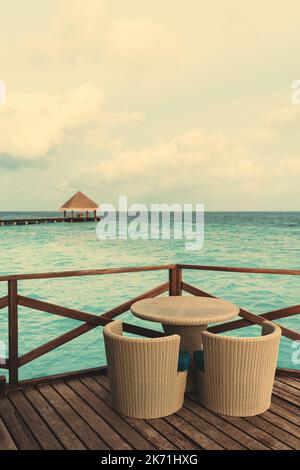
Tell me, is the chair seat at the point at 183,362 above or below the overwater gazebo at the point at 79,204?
below

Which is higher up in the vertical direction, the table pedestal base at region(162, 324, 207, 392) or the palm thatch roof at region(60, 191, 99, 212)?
the palm thatch roof at region(60, 191, 99, 212)

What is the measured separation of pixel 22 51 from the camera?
11227 millimetres

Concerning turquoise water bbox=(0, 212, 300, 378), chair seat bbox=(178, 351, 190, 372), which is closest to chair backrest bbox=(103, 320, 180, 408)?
chair seat bbox=(178, 351, 190, 372)

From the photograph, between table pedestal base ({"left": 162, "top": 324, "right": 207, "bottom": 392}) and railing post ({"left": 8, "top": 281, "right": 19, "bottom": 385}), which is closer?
table pedestal base ({"left": 162, "top": 324, "right": 207, "bottom": 392})

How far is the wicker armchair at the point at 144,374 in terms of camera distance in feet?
9.45

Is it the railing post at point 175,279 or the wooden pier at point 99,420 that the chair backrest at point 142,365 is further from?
the railing post at point 175,279

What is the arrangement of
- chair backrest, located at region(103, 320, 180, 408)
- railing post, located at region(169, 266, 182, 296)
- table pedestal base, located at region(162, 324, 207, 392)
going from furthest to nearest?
railing post, located at region(169, 266, 182, 296), table pedestal base, located at region(162, 324, 207, 392), chair backrest, located at region(103, 320, 180, 408)

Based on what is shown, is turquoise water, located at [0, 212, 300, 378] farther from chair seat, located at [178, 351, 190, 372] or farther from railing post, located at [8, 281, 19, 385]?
chair seat, located at [178, 351, 190, 372]

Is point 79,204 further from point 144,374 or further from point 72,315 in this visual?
point 144,374

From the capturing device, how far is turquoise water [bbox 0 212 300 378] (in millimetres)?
10023

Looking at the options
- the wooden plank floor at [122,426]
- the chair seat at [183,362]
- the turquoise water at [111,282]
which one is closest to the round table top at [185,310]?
the chair seat at [183,362]

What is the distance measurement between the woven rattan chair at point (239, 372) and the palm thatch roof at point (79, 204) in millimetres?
61187

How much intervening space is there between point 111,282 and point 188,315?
14692 mm

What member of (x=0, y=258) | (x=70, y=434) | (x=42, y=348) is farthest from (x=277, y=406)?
(x=0, y=258)
